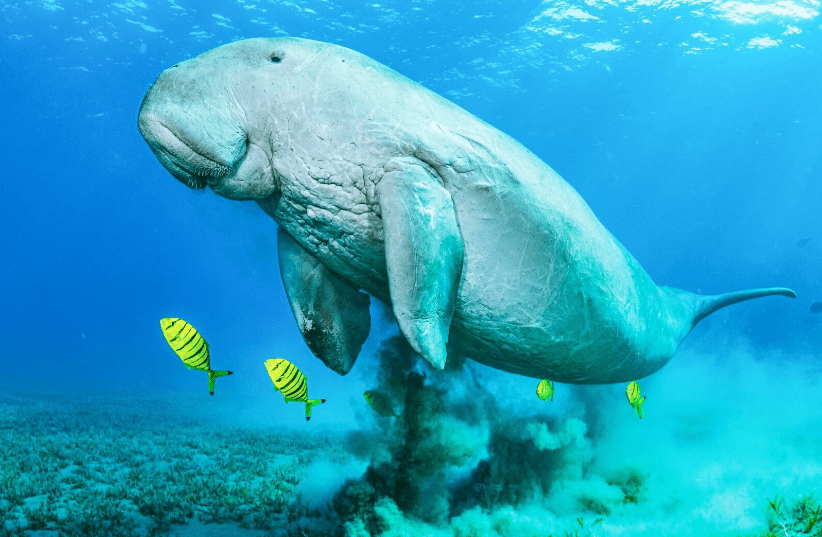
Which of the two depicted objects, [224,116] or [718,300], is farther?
[718,300]

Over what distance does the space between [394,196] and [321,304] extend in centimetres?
131

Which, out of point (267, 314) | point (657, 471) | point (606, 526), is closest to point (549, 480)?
point (606, 526)

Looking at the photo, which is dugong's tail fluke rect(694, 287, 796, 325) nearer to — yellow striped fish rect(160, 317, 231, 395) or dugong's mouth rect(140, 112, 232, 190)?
yellow striped fish rect(160, 317, 231, 395)

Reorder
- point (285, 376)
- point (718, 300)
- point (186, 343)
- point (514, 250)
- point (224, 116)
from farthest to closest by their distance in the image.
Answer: point (718, 300) < point (285, 376) < point (186, 343) < point (514, 250) < point (224, 116)

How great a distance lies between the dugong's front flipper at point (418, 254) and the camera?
6.73 ft

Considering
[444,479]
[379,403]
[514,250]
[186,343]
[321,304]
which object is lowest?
[444,479]

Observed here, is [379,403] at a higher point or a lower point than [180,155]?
lower

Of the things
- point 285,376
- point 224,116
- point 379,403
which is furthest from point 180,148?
point 379,403

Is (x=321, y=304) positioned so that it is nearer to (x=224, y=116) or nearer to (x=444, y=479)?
(x=224, y=116)

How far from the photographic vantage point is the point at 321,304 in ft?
10.5

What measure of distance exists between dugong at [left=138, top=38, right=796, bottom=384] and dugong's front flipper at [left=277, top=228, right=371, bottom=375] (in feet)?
0.04

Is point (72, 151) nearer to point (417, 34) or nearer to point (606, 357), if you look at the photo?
point (417, 34)

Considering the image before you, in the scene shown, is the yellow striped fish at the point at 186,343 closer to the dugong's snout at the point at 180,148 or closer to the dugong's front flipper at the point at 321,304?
the dugong's front flipper at the point at 321,304

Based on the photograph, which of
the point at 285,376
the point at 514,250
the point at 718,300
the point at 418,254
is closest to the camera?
the point at 418,254
